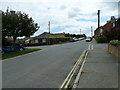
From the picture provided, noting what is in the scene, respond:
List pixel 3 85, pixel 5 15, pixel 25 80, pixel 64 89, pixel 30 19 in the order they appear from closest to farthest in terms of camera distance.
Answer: pixel 64 89
pixel 3 85
pixel 25 80
pixel 5 15
pixel 30 19

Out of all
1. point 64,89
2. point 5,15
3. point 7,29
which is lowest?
point 64,89

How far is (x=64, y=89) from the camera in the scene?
748 centimetres

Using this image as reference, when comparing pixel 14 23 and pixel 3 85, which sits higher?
pixel 14 23

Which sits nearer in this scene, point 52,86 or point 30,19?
point 52,86

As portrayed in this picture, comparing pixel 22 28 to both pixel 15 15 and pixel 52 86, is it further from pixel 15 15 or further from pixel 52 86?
pixel 52 86

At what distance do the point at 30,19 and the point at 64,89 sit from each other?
22.0m

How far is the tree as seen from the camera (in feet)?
81.9

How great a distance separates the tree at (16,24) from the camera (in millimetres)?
24969

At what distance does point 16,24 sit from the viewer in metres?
26.0

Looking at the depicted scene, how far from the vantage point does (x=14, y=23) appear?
25.5 meters

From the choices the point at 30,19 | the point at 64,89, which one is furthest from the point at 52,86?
the point at 30,19

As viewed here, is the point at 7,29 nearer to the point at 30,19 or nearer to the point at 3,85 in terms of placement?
the point at 30,19

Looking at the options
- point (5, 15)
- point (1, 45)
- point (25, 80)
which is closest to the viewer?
point (25, 80)

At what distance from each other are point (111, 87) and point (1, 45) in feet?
70.8
